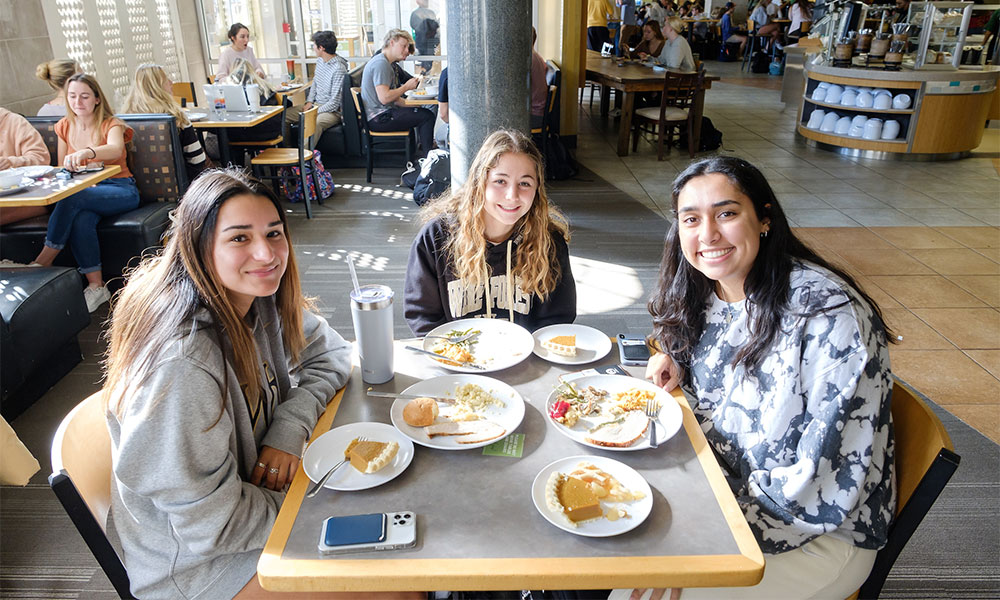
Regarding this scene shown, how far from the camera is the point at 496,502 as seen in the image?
1.22 meters

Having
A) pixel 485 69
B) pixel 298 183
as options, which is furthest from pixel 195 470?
pixel 298 183

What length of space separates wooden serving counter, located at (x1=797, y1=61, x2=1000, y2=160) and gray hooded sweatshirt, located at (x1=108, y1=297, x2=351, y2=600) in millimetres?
7970

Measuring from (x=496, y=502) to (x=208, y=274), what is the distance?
2.57 feet

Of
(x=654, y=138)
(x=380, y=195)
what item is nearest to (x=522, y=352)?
(x=380, y=195)

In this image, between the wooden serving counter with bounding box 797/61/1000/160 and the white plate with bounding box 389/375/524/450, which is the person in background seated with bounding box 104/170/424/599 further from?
the wooden serving counter with bounding box 797/61/1000/160

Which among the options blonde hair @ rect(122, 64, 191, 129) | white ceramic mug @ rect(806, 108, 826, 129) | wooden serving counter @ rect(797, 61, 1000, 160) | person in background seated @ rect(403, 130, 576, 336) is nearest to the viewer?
person in background seated @ rect(403, 130, 576, 336)

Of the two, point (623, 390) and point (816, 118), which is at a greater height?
point (623, 390)

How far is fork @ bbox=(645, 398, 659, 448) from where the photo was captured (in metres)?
1.40

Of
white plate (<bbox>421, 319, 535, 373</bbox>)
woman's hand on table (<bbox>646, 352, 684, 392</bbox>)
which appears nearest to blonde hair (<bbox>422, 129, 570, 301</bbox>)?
white plate (<bbox>421, 319, 535, 373</bbox>)

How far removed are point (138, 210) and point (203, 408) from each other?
3.66 metres

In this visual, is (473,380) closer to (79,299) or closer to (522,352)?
(522,352)

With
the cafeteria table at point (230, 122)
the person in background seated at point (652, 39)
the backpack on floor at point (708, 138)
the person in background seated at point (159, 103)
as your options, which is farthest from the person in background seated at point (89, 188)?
the person in background seated at point (652, 39)

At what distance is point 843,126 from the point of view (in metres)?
7.68

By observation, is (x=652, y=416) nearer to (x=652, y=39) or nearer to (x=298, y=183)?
(x=298, y=183)
